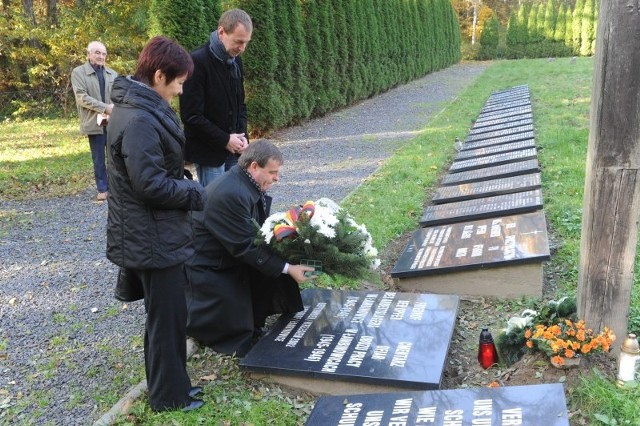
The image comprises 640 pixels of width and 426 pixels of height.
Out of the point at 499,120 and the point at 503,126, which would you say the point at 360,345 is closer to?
the point at 503,126

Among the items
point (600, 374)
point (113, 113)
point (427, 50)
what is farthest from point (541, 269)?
point (427, 50)

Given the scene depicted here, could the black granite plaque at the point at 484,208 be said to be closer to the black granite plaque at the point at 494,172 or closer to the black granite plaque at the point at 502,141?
the black granite plaque at the point at 494,172

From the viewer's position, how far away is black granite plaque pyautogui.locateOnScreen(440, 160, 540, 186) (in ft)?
20.8

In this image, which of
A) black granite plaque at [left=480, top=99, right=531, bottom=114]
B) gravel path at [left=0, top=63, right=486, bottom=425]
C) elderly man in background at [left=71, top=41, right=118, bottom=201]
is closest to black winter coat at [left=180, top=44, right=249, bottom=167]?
gravel path at [left=0, top=63, right=486, bottom=425]

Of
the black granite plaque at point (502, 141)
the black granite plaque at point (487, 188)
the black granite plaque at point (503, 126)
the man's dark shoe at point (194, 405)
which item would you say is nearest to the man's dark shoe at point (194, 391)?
the man's dark shoe at point (194, 405)

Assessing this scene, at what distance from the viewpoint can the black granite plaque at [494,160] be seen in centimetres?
702

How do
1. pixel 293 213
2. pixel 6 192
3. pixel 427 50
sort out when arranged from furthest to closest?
pixel 427 50, pixel 6 192, pixel 293 213

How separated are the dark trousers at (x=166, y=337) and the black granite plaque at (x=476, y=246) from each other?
6.27 ft

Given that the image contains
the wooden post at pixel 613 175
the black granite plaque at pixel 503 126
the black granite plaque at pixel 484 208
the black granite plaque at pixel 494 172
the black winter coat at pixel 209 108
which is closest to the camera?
the wooden post at pixel 613 175

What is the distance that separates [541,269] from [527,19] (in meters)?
39.2

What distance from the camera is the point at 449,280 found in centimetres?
418

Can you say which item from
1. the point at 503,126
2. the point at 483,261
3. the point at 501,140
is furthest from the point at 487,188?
the point at 503,126

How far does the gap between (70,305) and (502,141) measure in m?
6.36

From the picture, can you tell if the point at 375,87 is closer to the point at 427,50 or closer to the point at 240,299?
the point at 427,50
